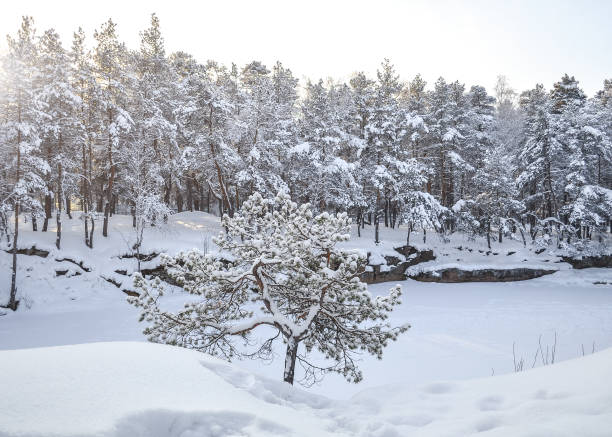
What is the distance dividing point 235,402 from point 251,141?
22.9 meters

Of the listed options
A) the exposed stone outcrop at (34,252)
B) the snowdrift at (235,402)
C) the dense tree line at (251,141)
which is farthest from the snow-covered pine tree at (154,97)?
the snowdrift at (235,402)

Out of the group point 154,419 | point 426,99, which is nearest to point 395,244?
point 426,99

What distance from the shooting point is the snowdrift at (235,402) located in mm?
2355

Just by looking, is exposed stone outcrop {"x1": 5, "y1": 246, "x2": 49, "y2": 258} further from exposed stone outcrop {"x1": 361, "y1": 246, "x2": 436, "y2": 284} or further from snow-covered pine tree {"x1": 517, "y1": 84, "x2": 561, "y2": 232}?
snow-covered pine tree {"x1": 517, "y1": 84, "x2": 561, "y2": 232}

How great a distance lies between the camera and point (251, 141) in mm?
24422

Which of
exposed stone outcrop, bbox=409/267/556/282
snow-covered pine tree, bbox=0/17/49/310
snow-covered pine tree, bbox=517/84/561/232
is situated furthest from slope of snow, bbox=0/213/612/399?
snow-covered pine tree, bbox=517/84/561/232

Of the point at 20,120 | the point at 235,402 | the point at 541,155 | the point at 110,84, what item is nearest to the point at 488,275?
the point at 541,155

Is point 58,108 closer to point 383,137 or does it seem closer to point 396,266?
point 383,137

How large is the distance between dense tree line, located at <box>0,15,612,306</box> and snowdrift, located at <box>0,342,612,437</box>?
17774 mm

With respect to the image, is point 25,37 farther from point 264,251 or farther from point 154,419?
point 154,419

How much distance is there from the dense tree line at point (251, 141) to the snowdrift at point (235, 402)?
17774 millimetres

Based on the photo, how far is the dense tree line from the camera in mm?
19198

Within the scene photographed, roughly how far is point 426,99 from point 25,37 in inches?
1218

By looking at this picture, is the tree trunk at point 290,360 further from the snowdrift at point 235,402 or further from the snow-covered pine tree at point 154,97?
the snow-covered pine tree at point 154,97
